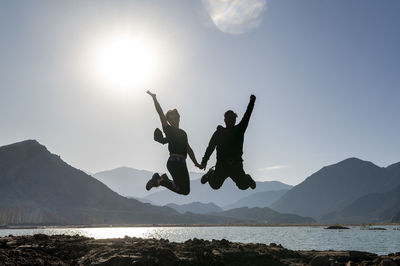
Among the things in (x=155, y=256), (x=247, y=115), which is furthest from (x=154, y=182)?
(x=155, y=256)

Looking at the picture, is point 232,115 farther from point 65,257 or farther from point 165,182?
point 65,257

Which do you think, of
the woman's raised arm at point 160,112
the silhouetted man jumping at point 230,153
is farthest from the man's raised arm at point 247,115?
the woman's raised arm at point 160,112

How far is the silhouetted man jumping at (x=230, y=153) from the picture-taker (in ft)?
38.8

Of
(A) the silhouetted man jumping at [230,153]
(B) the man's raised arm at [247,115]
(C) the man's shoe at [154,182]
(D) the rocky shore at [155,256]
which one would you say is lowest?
(D) the rocky shore at [155,256]

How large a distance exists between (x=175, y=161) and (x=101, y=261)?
6396 mm

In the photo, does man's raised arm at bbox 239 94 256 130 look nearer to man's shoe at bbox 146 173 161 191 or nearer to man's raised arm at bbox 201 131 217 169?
man's raised arm at bbox 201 131 217 169

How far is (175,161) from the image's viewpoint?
11.6 meters

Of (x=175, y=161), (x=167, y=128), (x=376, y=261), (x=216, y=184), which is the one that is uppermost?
(x=167, y=128)

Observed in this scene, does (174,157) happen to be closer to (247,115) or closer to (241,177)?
(241,177)

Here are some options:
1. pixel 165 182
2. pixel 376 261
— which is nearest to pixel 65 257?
pixel 165 182

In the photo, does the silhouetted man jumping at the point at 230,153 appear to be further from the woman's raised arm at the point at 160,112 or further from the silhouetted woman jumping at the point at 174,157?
→ the woman's raised arm at the point at 160,112

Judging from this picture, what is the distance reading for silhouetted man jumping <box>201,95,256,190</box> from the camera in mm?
11812

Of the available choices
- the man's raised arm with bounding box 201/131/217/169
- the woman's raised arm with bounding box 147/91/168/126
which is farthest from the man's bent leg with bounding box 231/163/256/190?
the woman's raised arm with bounding box 147/91/168/126

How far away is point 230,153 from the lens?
1188cm
